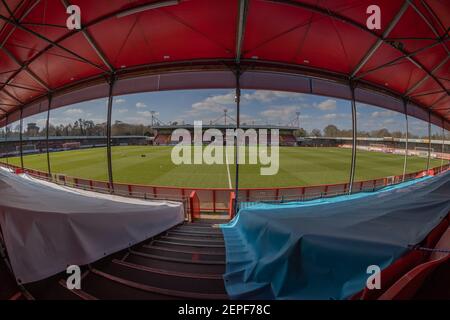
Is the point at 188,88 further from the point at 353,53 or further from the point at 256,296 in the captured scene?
the point at 256,296

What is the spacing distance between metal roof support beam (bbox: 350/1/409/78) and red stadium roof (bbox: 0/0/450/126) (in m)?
0.02

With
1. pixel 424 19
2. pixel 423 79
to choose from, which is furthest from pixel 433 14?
pixel 423 79

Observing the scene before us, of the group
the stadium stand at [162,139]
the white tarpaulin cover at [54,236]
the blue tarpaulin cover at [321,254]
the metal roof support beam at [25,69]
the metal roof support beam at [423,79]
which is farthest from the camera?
the stadium stand at [162,139]

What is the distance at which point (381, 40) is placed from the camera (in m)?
5.19

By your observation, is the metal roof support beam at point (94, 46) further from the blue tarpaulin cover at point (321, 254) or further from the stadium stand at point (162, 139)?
the stadium stand at point (162, 139)

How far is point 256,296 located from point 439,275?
1552 mm

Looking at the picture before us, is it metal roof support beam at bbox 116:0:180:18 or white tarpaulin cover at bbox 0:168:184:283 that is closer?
white tarpaulin cover at bbox 0:168:184:283

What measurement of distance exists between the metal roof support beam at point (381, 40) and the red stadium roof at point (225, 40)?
2 centimetres

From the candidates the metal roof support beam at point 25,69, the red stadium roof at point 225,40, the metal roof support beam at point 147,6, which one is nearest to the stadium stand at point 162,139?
the metal roof support beam at point 25,69

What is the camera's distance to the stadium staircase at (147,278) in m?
1.93

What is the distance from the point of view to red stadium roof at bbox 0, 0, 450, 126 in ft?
14.1

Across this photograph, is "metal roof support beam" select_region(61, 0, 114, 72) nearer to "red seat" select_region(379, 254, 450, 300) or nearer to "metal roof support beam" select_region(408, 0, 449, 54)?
"red seat" select_region(379, 254, 450, 300)

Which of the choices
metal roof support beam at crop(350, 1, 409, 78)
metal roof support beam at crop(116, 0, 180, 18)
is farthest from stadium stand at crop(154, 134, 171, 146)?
metal roof support beam at crop(350, 1, 409, 78)
